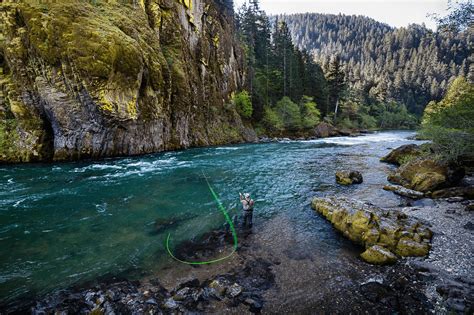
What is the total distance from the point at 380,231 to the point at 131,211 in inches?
350

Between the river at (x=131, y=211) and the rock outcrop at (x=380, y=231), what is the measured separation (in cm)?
46

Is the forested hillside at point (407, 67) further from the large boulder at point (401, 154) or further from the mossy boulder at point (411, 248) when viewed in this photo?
the mossy boulder at point (411, 248)

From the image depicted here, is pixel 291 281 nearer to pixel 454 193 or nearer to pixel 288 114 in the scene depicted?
pixel 454 193

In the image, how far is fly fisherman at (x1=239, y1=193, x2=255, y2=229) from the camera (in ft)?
25.5

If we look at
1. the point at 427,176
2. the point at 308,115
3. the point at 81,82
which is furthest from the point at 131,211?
the point at 308,115

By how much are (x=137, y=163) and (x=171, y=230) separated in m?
11.2

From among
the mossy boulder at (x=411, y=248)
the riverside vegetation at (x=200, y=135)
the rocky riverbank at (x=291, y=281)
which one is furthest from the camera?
the mossy boulder at (x=411, y=248)

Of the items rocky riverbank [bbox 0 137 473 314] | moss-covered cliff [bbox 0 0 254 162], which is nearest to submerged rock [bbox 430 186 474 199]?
rocky riverbank [bbox 0 137 473 314]

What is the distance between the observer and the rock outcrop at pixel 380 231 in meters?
6.06

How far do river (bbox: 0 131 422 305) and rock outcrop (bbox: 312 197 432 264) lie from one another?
1.51ft

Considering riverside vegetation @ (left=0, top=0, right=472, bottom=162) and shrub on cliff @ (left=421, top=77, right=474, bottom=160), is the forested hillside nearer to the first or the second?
riverside vegetation @ (left=0, top=0, right=472, bottom=162)

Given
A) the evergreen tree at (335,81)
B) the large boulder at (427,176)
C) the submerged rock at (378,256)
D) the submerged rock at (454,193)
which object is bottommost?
the submerged rock at (378,256)

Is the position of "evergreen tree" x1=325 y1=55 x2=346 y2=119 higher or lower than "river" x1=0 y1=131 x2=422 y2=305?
higher

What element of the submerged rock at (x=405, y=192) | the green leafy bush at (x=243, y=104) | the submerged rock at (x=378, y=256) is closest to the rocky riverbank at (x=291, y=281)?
the submerged rock at (x=378, y=256)
